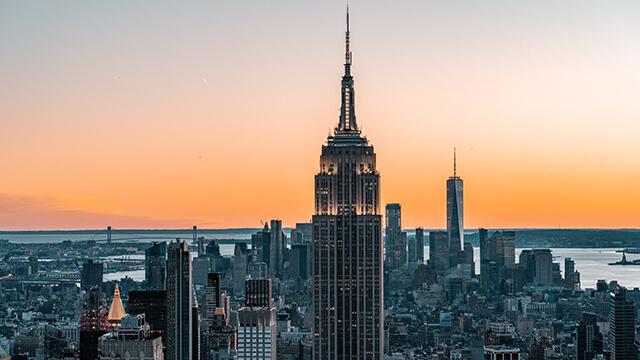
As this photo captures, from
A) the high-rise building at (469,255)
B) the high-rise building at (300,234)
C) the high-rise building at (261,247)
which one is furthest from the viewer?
the high-rise building at (469,255)

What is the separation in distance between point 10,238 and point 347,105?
11567 centimetres

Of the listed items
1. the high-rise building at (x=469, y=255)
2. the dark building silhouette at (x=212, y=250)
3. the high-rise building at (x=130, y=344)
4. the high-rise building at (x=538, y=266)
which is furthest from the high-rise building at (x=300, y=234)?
the high-rise building at (x=130, y=344)

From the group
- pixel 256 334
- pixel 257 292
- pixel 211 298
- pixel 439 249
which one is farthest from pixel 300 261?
pixel 256 334

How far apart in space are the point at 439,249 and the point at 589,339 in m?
91.6

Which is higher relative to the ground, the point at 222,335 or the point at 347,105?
the point at 347,105

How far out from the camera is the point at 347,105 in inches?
2579

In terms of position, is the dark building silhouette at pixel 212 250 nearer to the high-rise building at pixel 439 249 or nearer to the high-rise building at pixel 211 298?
the high-rise building at pixel 211 298

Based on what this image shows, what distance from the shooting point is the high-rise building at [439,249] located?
184750 mm

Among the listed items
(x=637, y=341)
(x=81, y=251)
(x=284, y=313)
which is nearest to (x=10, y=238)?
(x=81, y=251)

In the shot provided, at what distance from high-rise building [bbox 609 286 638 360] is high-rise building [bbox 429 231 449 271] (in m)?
92.7

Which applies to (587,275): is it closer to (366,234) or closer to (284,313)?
(284,313)

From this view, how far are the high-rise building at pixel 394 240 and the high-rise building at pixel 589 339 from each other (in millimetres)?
56449

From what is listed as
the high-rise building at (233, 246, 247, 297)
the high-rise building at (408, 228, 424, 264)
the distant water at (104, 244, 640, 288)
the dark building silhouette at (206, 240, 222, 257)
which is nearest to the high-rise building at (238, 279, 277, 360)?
the high-rise building at (233, 246, 247, 297)

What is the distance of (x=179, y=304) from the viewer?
82000mm
